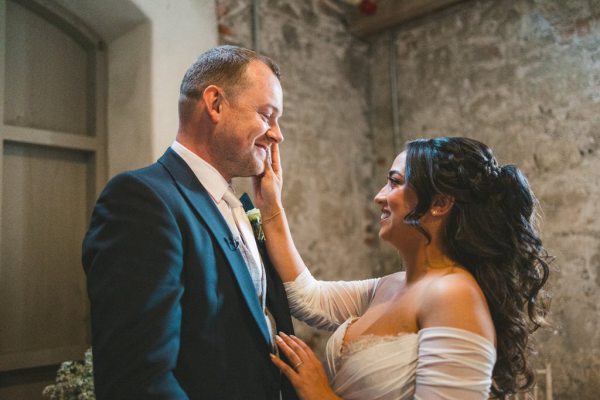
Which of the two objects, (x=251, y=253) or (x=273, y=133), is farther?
(x=273, y=133)

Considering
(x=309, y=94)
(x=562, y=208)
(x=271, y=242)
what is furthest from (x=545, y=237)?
(x=271, y=242)

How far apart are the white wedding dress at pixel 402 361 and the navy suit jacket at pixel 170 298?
0.24 m

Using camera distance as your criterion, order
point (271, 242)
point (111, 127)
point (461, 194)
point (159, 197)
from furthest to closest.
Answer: point (111, 127) < point (271, 242) < point (461, 194) < point (159, 197)

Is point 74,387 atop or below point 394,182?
below

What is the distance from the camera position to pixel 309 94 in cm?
433

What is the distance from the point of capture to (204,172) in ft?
5.98

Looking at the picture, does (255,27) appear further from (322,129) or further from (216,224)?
(216,224)

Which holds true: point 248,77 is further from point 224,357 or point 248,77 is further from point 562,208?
→ point 562,208

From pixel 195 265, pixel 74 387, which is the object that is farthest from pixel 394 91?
pixel 195 265

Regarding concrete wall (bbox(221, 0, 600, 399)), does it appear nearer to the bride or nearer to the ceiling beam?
the ceiling beam

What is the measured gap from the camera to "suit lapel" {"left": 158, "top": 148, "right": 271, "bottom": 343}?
63.4 inches

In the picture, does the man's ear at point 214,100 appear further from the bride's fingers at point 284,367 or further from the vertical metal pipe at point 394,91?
the vertical metal pipe at point 394,91

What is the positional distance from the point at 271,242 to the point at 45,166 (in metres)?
1.80

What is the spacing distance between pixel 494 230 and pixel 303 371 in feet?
2.63
